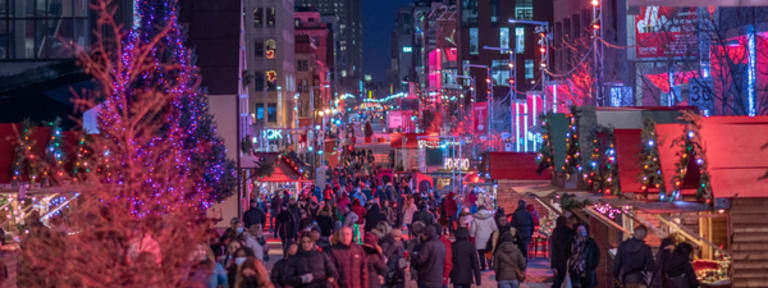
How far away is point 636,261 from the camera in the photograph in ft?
45.9

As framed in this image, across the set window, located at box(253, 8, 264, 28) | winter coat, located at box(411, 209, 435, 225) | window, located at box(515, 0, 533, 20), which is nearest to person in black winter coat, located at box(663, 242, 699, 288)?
winter coat, located at box(411, 209, 435, 225)

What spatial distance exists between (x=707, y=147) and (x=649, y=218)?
16.1ft

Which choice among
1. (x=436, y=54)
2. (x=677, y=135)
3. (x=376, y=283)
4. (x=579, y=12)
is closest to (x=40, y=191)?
(x=376, y=283)

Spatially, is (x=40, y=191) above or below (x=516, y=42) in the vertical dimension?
below

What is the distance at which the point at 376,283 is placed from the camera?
13.5 meters

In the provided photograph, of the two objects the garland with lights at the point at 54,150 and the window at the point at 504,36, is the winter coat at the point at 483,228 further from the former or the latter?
the window at the point at 504,36

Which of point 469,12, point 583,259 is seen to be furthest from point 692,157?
point 469,12

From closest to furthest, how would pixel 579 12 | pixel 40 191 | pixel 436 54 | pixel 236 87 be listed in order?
1. pixel 40 191
2. pixel 236 87
3. pixel 579 12
4. pixel 436 54

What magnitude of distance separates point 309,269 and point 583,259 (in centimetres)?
536

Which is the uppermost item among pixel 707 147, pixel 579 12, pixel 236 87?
pixel 579 12

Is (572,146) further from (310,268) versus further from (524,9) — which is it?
(524,9)

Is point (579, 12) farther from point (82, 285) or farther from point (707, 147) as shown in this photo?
point (82, 285)

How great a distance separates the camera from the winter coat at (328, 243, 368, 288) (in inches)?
496

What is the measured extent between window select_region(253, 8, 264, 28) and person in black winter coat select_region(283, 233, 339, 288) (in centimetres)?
7625
